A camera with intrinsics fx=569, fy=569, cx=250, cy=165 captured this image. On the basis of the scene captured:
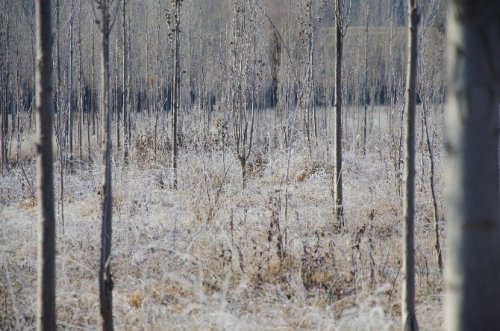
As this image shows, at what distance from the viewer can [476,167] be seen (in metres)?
1.59

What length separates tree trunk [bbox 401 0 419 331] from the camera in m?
2.88

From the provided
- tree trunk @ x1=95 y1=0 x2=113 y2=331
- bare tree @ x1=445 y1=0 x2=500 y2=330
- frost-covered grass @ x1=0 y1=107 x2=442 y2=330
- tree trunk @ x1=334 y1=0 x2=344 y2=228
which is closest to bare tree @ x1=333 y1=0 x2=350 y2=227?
tree trunk @ x1=334 y1=0 x2=344 y2=228

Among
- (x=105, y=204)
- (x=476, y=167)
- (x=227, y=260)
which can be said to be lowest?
(x=227, y=260)

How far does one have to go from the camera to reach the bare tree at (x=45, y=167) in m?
2.68

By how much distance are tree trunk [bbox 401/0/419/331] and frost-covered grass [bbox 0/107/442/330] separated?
0.23 metres

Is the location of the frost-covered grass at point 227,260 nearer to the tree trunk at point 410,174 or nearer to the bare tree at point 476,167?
the tree trunk at point 410,174

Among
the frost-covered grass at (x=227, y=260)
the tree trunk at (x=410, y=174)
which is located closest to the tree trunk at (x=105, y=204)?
the frost-covered grass at (x=227, y=260)

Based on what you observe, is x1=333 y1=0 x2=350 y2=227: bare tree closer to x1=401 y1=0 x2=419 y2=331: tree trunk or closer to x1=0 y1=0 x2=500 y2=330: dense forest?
x1=0 y1=0 x2=500 y2=330: dense forest

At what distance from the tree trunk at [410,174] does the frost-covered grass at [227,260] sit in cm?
23

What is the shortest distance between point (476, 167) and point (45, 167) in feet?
6.53

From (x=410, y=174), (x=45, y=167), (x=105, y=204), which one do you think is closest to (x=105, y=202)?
(x=105, y=204)

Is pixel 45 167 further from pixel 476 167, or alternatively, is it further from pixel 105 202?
pixel 476 167

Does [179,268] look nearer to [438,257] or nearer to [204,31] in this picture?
[438,257]

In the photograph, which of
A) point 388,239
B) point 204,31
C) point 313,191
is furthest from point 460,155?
point 204,31
